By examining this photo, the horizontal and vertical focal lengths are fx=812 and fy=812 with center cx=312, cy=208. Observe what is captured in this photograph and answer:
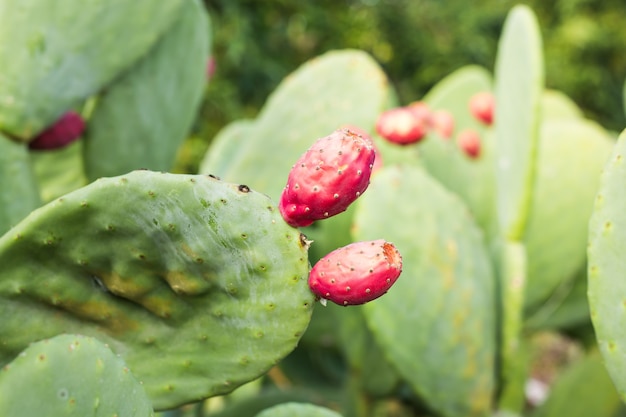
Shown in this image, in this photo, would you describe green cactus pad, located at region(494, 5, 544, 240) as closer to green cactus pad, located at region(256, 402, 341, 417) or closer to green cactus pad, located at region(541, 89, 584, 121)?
green cactus pad, located at region(256, 402, 341, 417)

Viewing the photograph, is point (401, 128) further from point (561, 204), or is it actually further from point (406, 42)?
point (406, 42)

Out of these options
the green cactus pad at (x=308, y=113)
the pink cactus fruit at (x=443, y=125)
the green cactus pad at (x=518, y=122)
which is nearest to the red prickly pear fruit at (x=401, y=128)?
the green cactus pad at (x=308, y=113)

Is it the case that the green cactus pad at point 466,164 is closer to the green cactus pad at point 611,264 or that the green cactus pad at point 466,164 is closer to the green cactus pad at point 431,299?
the green cactus pad at point 431,299

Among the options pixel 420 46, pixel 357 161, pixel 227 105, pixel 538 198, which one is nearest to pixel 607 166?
pixel 357 161

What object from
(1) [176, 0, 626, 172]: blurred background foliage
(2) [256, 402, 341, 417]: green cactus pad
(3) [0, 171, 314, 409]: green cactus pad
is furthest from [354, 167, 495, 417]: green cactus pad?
(1) [176, 0, 626, 172]: blurred background foliage

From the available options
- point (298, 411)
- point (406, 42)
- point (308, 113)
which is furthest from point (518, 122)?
point (406, 42)
